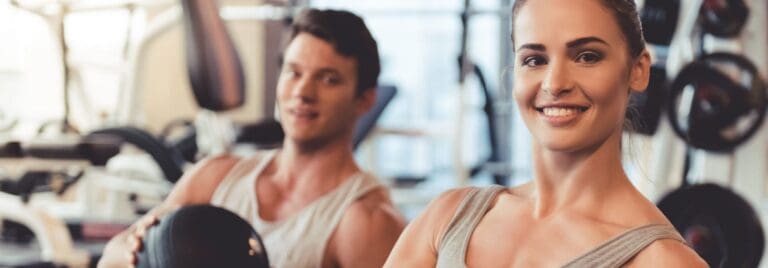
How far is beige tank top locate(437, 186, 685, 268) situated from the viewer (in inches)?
36.3

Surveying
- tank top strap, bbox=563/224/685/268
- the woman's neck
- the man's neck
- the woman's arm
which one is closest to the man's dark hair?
the man's neck

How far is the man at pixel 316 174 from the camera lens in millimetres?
1579

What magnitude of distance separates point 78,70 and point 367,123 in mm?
1320

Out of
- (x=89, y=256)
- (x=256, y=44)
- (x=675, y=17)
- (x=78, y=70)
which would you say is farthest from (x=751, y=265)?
(x=256, y=44)

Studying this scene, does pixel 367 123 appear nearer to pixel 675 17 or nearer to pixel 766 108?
pixel 675 17

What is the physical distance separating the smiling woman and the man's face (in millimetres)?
640

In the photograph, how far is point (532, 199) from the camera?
1.07 metres

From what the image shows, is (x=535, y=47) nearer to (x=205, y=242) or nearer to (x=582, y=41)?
(x=582, y=41)

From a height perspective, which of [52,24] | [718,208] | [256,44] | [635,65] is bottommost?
[256,44]

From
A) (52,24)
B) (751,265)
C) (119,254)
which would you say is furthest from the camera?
(52,24)

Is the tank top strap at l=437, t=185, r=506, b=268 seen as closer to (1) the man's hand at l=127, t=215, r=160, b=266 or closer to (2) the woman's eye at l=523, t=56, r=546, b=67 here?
(2) the woman's eye at l=523, t=56, r=546, b=67

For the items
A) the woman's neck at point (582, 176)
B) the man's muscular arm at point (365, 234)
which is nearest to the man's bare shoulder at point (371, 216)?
the man's muscular arm at point (365, 234)

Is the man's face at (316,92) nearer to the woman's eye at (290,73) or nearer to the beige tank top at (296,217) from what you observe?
the woman's eye at (290,73)

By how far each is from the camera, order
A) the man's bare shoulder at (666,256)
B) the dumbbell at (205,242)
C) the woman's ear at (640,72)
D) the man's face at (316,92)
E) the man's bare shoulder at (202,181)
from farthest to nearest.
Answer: the man's bare shoulder at (202,181) < the man's face at (316,92) < the dumbbell at (205,242) < the woman's ear at (640,72) < the man's bare shoulder at (666,256)
